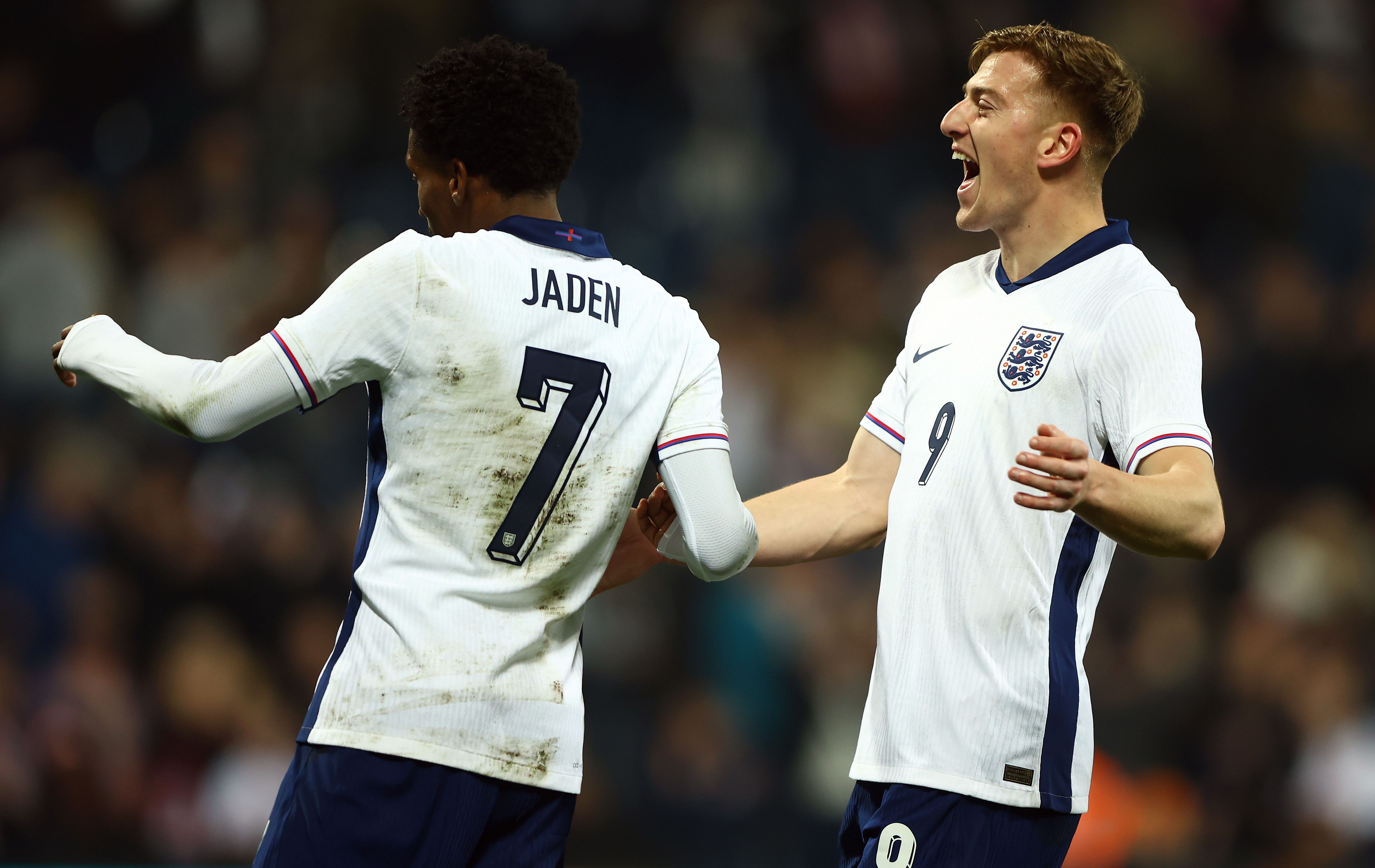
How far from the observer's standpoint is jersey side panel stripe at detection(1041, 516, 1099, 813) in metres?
2.56

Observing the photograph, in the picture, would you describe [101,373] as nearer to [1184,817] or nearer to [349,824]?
[349,824]

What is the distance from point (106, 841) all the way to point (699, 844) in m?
2.60

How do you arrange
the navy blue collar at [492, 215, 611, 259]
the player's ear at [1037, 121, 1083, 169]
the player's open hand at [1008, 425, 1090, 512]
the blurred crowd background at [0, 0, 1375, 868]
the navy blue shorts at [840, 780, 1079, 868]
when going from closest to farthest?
the player's open hand at [1008, 425, 1090, 512]
the navy blue collar at [492, 215, 611, 259]
the navy blue shorts at [840, 780, 1079, 868]
the player's ear at [1037, 121, 1083, 169]
the blurred crowd background at [0, 0, 1375, 868]

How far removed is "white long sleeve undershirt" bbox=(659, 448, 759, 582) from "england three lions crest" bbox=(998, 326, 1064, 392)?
589 millimetres

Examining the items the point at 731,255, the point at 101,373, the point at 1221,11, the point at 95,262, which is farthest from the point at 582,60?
the point at 101,373

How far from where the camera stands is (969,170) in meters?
3.02

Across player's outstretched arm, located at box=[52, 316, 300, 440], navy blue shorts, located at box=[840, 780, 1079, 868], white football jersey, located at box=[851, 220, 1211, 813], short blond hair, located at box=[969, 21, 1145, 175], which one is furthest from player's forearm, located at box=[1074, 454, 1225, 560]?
player's outstretched arm, located at box=[52, 316, 300, 440]

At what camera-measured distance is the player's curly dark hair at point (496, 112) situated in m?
2.39

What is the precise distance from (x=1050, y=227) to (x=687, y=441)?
954 mm

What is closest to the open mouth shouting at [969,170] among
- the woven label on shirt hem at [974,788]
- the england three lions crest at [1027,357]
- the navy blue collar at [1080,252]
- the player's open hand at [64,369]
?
the navy blue collar at [1080,252]

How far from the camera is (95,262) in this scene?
23.0ft

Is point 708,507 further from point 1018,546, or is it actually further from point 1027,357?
point 1027,357

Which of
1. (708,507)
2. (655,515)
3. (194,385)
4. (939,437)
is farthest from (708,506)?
(194,385)

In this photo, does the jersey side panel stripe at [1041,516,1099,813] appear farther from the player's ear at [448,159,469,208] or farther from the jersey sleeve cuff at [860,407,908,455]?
the player's ear at [448,159,469,208]
